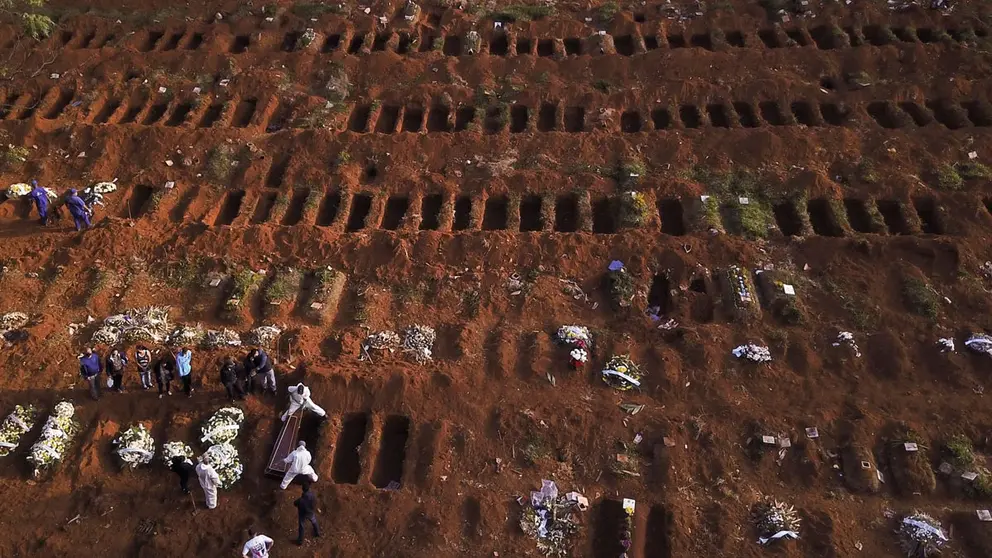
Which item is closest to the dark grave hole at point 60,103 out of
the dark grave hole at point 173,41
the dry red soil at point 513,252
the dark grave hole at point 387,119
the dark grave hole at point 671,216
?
the dry red soil at point 513,252

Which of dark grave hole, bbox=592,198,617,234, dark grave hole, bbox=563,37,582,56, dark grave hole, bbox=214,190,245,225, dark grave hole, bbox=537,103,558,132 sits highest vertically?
dark grave hole, bbox=563,37,582,56

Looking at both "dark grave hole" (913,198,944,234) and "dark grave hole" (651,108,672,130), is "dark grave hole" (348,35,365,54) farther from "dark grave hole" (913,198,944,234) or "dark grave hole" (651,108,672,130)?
"dark grave hole" (913,198,944,234)

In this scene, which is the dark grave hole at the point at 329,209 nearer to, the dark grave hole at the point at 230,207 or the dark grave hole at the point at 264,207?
the dark grave hole at the point at 264,207

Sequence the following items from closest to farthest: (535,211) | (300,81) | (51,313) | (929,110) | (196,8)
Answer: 1. (51,313)
2. (535,211)
3. (929,110)
4. (300,81)
5. (196,8)

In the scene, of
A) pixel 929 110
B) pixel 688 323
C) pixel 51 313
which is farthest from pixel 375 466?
pixel 929 110

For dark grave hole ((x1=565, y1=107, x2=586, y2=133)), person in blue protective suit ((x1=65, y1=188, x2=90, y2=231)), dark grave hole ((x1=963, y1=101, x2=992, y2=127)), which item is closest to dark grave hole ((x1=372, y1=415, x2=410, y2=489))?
person in blue protective suit ((x1=65, y1=188, x2=90, y2=231))

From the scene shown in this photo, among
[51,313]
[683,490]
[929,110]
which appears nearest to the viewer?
[683,490]

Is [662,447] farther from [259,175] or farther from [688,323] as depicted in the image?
[259,175]
